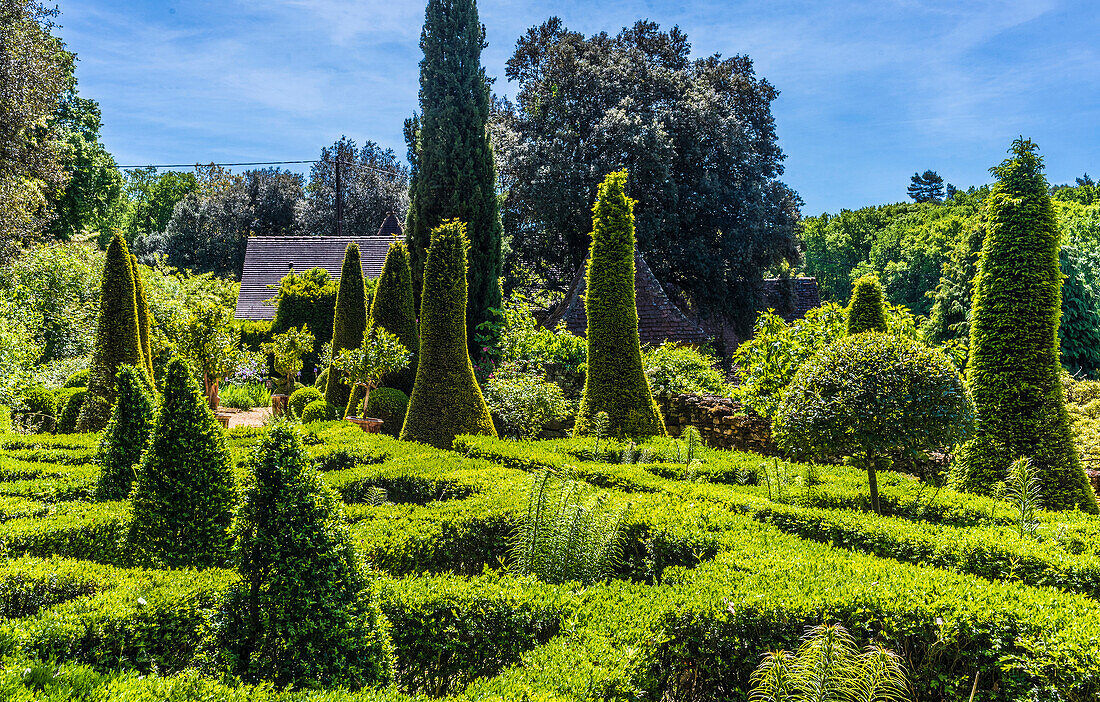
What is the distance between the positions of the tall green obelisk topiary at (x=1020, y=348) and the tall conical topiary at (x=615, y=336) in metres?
4.35

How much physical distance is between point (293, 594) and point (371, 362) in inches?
392

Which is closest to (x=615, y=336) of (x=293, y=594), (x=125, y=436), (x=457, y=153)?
(x=125, y=436)

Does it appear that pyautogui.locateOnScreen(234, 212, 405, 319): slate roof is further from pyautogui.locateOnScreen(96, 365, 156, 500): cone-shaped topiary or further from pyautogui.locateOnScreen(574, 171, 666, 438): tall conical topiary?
pyautogui.locateOnScreen(96, 365, 156, 500): cone-shaped topiary

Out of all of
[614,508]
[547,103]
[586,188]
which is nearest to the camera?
[614,508]

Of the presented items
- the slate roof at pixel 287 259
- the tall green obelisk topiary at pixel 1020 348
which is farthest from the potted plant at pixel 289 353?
the tall green obelisk topiary at pixel 1020 348

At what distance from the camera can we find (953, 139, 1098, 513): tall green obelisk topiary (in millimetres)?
7719

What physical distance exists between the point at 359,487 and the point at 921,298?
4612 cm

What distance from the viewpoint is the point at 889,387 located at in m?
6.32

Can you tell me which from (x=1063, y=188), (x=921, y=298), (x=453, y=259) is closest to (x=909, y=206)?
(x=1063, y=188)

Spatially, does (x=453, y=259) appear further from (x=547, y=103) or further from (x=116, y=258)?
(x=547, y=103)

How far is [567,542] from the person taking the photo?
17.0 feet

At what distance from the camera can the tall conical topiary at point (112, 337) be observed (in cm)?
1070

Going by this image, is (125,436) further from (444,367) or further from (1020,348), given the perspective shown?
(1020,348)

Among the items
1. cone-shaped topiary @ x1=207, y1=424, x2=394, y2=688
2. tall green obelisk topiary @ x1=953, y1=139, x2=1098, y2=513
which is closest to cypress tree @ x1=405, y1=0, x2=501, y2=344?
tall green obelisk topiary @ x1=953, y1=139, x2=1098, y2=513
